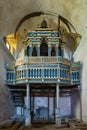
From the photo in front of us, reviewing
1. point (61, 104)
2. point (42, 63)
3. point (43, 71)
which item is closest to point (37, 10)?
point (42, 63)

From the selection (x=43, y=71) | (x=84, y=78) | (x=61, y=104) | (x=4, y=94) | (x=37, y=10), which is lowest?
(x=61, y=104)

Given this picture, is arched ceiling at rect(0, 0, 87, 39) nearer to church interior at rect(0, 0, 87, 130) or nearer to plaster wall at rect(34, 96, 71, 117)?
church interior at rect(0, 0, 87, 130)

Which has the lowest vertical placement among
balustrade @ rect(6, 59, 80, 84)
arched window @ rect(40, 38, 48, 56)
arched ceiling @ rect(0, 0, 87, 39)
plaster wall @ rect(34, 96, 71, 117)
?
plaster wall @ rect(34, 96, 71, 117)

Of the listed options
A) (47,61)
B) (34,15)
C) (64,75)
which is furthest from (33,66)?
(34,15)

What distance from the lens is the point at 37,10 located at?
22750 millimetres

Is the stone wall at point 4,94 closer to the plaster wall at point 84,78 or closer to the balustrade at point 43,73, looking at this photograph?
the balustrade at point 43,73

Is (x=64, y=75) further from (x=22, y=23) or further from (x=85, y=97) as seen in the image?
(x=22, y=23)

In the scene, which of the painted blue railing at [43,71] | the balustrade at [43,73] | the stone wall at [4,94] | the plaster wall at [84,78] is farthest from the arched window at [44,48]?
the stone wall at [4,94]

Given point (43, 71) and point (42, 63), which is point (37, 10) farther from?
point (43, 71)

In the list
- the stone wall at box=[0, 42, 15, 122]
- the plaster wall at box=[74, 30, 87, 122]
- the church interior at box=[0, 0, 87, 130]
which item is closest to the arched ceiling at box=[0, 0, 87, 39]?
the church interior at box=[0, 0, 87, 130]

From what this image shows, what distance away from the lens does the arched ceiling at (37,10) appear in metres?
19.4

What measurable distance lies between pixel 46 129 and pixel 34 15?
1114 cm

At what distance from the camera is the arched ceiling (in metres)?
19.4

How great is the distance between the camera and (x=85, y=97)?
57.5 feet
